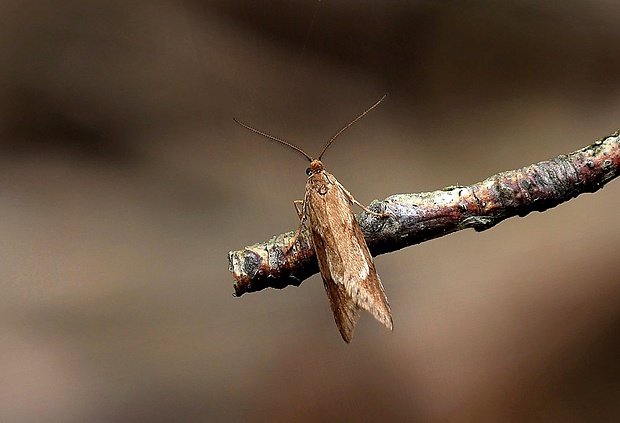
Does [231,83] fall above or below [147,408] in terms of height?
above

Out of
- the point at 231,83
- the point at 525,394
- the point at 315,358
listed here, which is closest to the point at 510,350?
the point at 525,394

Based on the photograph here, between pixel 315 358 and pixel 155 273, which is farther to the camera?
pixel 155 273

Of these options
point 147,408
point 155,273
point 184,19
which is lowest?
point 147,408

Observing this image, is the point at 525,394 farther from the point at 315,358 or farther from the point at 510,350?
the point at 315,358

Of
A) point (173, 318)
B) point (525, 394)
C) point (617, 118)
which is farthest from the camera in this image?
point (617, 118)

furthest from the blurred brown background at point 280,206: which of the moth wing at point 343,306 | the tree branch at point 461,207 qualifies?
the tree branch at point 461,207

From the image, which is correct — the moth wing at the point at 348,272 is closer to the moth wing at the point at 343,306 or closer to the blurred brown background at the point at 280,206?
the moth wing at the point at 343,306

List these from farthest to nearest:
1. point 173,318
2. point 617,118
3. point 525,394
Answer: point 617,118 < point 173,318 < point 525,394
